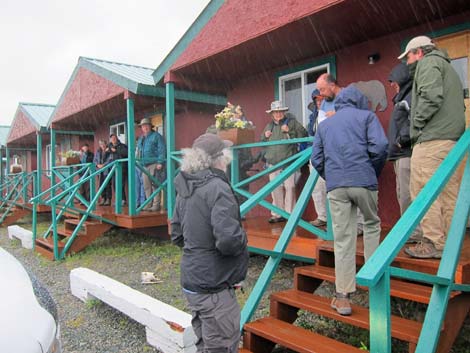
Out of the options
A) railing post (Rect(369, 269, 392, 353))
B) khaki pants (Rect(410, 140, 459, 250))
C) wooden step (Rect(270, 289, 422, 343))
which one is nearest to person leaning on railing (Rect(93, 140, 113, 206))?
wooden step (Rect(270, 289, 422, 343))

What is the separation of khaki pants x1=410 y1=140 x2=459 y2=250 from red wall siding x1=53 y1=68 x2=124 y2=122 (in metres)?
6.39

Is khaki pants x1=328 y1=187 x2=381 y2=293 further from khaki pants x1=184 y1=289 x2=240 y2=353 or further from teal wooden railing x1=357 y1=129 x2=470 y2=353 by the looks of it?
khaki pants x1=184 y1=289 x2=240 y2=353

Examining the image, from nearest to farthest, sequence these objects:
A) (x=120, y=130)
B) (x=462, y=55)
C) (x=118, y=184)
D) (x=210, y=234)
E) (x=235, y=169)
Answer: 1. (x=210, y=234)
2. (x=462, y=55)
3. (x=235, y=169)
4. (x=118, y=184)
5. (x=120, y=130)

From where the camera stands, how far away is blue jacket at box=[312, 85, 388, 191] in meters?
2.95

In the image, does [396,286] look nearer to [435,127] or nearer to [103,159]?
[435,127]

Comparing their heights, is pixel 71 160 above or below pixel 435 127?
below

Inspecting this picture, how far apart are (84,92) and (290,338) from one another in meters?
8.83

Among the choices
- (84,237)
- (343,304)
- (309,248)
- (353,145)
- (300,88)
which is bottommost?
(84,237)

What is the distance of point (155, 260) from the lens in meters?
7.33

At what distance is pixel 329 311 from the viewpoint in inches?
119

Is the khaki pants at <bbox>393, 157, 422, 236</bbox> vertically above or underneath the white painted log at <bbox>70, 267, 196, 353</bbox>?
above

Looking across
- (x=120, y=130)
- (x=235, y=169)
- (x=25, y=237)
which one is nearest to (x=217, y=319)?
(x=235, y=169)

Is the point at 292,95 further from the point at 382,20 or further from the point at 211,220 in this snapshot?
the point at 211,220

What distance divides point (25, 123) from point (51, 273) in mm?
9583
